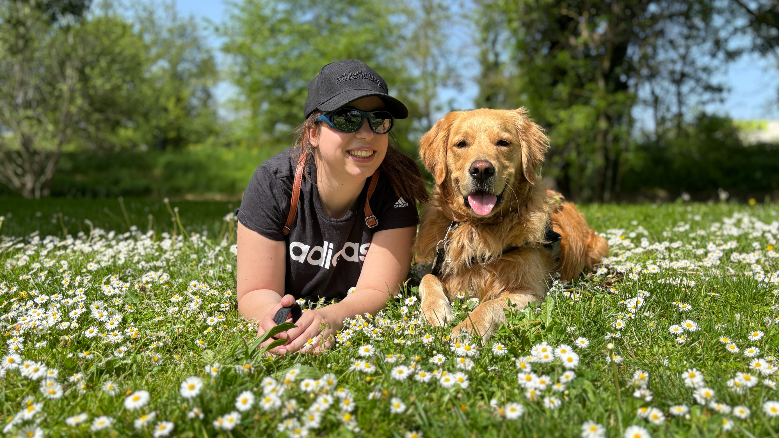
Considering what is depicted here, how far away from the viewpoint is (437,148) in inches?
140

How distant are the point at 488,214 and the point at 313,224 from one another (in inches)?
41.7

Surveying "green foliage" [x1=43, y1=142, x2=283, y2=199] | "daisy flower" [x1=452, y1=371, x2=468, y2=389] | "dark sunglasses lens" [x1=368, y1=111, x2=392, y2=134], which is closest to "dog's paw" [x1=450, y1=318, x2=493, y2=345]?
"daisy flower" [x1=452, y1=371, x2=468, y2=389]

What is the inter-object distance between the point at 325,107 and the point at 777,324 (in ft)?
8.30

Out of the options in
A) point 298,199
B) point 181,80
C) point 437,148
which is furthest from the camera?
point 181,80

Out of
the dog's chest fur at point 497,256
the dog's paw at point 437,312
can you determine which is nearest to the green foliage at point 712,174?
the dog's chest fur at point 497,256

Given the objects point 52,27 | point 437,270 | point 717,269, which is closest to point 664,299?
point 717,269

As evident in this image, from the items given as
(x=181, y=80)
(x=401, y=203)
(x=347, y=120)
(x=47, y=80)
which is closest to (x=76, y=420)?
(x=347, y=120)

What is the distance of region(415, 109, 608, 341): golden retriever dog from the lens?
3.15m

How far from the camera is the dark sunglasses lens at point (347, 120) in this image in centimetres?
281

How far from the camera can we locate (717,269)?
3.57 m

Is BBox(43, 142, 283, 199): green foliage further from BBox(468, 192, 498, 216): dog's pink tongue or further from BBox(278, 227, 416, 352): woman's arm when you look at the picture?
BBox(468, 192, 498, 216): dog's pink tongue

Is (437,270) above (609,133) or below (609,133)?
below

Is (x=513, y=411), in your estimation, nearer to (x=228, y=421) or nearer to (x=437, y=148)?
(x=228, y=421)

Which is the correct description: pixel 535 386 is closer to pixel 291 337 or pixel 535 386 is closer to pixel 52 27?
pixel 291 337
